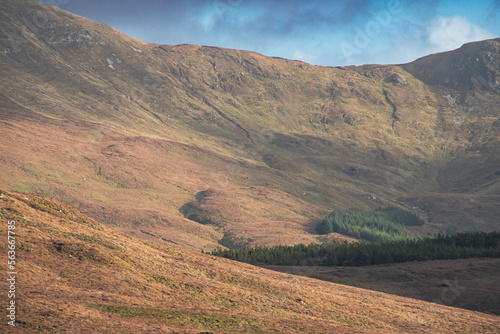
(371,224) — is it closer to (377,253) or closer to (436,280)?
(377,253)

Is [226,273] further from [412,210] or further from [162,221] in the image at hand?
[412,210]

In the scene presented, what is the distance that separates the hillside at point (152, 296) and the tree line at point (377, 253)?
2626 centimetres

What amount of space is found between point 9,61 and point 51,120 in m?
63.0

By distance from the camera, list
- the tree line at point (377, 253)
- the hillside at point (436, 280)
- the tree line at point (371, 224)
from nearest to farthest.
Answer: the hillside at point (436, 280), the tree line at point (377, 253), the tree line at point (371, 224)

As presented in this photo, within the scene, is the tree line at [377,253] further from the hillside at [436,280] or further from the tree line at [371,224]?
the tree line at [371,224]

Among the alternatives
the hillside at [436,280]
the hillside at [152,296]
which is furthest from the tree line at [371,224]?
the hillside at [152,296]

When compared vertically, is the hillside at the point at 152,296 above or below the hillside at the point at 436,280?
above

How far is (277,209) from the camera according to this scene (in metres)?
142

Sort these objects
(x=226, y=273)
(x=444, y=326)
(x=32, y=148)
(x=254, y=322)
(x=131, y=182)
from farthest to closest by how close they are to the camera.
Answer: (x=131, y=182) < (x=32, y=148) < (x=226, y=273) < (x=444, y=326) < (x=254, y=322)

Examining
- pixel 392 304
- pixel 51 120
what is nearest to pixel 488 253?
pixel 392 304

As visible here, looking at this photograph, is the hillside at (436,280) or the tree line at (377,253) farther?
the tree line at (377,253)

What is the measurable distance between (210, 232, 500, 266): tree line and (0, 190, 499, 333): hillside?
26263 millimetres

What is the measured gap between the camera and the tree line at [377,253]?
211 feet

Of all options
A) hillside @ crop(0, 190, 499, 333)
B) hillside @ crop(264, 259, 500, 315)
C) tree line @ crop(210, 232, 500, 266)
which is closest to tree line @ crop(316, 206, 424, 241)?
tree line @ crop(210, 232, 500, 266)
